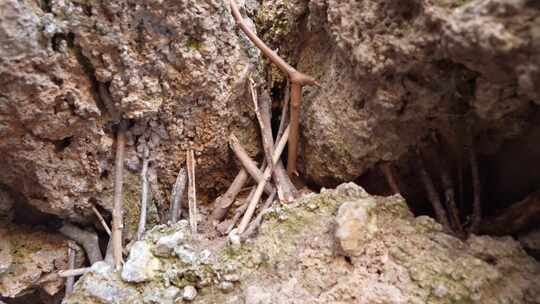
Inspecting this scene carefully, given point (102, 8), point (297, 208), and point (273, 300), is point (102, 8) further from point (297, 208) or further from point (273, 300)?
point (273, 300)

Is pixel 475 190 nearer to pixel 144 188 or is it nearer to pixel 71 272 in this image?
pixel 144 188

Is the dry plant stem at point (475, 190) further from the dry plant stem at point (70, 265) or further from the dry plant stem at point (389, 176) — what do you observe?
the dry plant stem at point (70, 265)

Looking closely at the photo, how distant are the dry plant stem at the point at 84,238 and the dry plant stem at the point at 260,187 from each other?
0.53 m

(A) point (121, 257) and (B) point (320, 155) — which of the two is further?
(B) point (320, 155)

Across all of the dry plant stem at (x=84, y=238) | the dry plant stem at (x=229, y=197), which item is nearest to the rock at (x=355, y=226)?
the dry plant stem at (x=229, y=197)

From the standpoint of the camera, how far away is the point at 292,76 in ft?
4.37

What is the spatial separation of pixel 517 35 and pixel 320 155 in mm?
699

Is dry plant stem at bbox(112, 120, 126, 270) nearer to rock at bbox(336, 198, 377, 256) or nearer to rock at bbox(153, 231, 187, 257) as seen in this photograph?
rock at bbox(153, 231, 187, 257)

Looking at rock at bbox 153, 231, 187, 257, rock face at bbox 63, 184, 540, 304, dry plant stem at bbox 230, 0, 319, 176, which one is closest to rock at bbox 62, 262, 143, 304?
rock face at bbox 63, 184, 540, 304

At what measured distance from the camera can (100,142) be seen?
4.05ft

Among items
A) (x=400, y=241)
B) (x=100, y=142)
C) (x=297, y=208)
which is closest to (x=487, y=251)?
(x=400, y=241)

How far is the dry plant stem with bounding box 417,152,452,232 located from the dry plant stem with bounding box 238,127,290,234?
453mm

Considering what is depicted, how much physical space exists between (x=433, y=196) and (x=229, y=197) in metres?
0.68

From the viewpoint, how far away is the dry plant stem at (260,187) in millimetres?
1260
